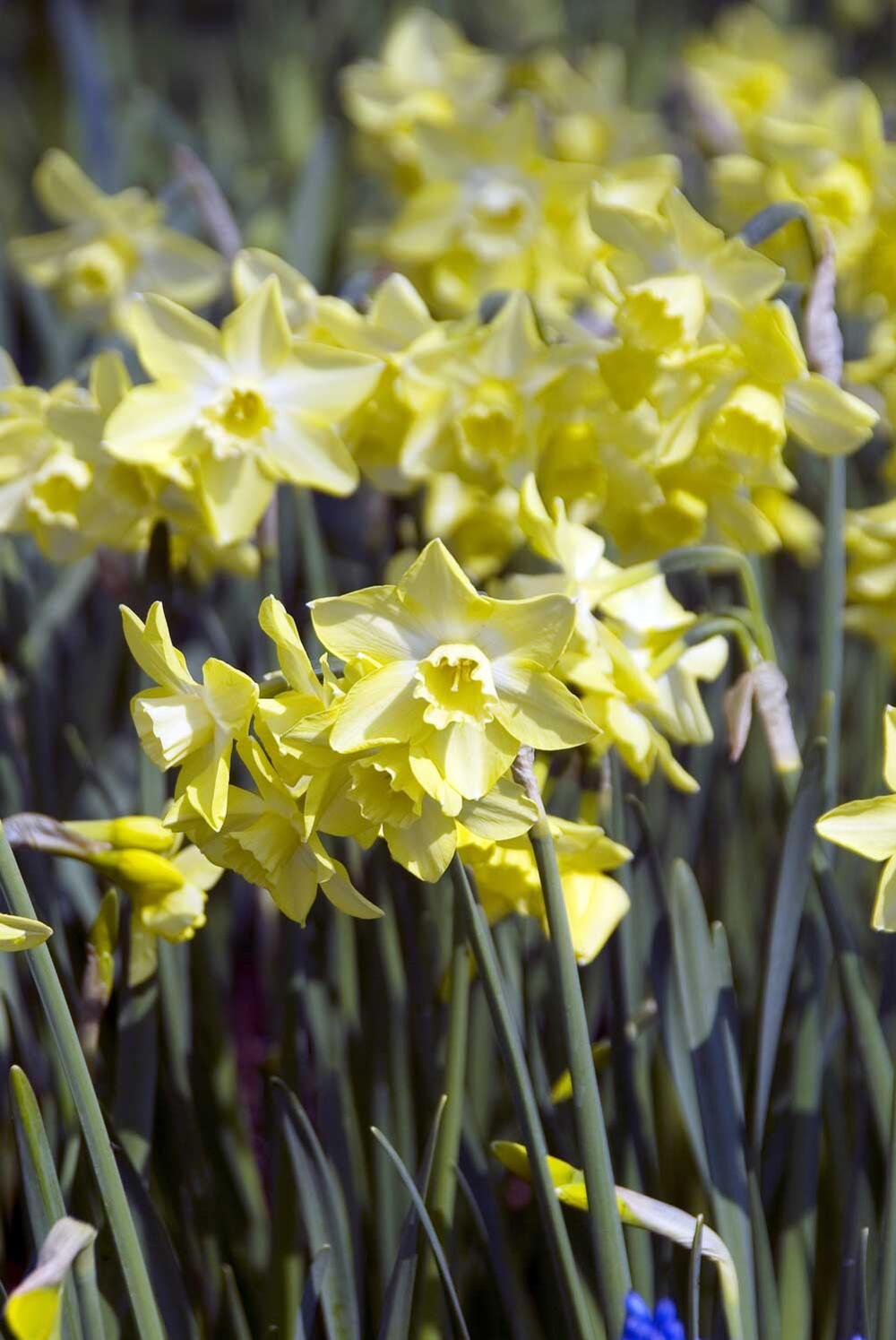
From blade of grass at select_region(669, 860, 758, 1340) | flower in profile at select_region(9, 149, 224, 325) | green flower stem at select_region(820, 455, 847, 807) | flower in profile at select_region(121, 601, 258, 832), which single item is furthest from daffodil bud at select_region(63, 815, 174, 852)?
flower in profile at select_region(9, 149, 224, 325)

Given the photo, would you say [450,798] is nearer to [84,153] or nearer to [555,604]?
[555,604]

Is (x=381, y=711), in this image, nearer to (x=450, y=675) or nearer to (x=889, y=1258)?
(x=450, y=675)

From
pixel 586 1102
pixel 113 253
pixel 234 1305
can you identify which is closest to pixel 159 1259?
pixel 234 1305

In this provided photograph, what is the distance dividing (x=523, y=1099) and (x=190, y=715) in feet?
1.31

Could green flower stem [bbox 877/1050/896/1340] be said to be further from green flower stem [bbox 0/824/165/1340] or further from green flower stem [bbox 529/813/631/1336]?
green flower stem [bbox 0/824/165/1340]

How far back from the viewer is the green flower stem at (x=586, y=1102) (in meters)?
0.99

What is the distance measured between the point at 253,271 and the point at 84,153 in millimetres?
2297

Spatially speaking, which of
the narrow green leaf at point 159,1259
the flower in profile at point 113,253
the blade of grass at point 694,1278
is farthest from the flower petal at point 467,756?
the flower in profile at point 113,253

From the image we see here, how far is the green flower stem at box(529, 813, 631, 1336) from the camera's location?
3.23ft

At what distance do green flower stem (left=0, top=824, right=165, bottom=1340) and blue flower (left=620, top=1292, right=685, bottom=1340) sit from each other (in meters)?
0.38

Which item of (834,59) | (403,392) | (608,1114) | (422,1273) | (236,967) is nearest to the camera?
(422,1273)

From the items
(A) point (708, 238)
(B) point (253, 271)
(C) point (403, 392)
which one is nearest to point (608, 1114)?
(C) point (403, 392)

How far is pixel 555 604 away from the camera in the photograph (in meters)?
1.01

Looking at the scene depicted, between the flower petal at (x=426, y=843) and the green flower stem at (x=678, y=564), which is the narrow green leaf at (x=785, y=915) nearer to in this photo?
the green flower stem at (x=678, y=564)
